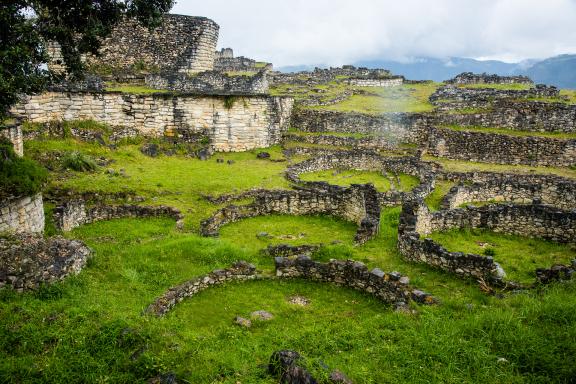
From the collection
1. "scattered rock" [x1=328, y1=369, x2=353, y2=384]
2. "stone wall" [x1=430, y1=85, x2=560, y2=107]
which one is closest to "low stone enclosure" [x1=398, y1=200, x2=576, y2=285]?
"scattered rock" [x1=328, y1=369, x2=353, y2=384]

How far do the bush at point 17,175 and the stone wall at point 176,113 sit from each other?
8659 millimetres

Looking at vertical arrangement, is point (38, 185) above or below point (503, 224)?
above

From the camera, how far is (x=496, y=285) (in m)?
10.3

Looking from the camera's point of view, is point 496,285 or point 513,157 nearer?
point 496,285

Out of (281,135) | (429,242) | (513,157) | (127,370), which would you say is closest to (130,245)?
(127,370)

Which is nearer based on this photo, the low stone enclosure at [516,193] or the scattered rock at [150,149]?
the low stone enclosure at [516,193]

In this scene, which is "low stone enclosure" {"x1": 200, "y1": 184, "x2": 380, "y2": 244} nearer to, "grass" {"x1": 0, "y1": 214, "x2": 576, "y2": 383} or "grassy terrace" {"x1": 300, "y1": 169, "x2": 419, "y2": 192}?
"grass" {"x1": 0, "y1": 214, "x2": 576, "y2": 383}

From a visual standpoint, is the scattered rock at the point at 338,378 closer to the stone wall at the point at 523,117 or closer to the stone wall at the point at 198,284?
the stone wall at the point at 198,284

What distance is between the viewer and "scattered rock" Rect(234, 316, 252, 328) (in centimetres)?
912

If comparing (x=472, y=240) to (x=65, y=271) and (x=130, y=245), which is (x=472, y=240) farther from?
(x=65, y=271)

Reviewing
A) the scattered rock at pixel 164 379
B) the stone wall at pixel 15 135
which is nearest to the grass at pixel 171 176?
the stone wall at pixel 15 135

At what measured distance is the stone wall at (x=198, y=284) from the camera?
9477 millimetres

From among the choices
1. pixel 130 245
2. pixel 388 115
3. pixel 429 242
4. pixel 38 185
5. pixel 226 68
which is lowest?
pixel 130 245

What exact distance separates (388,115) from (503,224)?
16.1 metres
